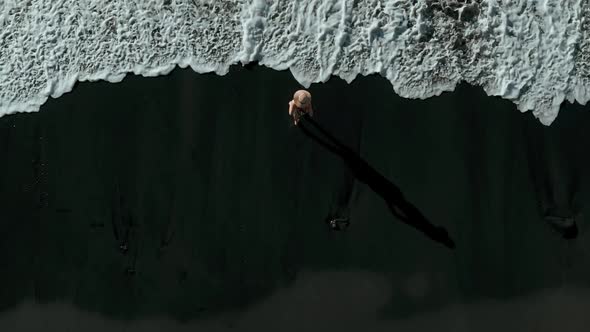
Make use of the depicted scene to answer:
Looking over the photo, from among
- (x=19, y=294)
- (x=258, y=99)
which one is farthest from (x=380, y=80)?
(x=19, y=294)

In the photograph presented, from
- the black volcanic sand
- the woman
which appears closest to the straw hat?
the woman

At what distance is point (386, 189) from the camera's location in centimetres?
304

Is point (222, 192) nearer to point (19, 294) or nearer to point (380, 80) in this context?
point (380, 80)

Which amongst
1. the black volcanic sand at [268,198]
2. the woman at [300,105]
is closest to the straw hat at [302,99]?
the woman at [300,105]

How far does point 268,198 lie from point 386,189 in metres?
0.61

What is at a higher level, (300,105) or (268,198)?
(300,105)

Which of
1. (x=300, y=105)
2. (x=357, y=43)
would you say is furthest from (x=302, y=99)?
(x=357, y=43)

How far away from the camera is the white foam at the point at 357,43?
3.11m

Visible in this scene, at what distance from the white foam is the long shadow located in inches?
13.9

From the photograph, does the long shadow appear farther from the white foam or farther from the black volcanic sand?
the white foam

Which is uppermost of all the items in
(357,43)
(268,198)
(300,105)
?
(357,43)

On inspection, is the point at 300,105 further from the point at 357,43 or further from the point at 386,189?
the point at 386,189

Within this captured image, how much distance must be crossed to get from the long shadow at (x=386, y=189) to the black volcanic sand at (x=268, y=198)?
0.04 m

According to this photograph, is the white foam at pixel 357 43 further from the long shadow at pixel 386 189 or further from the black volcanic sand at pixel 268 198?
the long shadow at pixel 386 189
